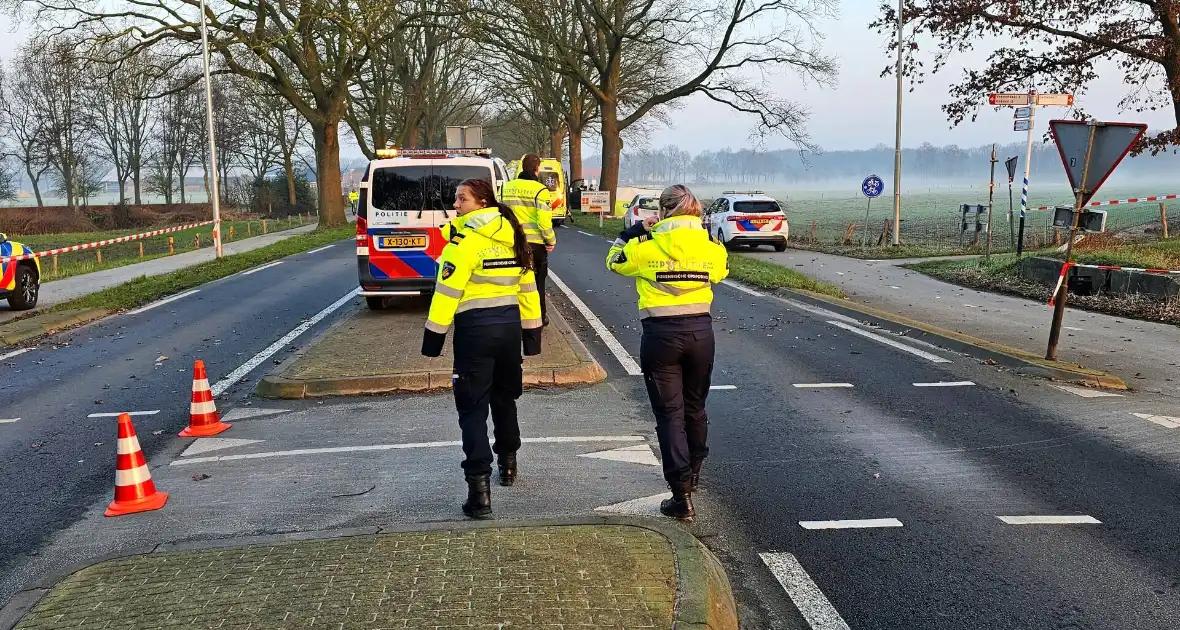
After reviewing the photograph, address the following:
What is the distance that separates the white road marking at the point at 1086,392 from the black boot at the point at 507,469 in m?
5.33

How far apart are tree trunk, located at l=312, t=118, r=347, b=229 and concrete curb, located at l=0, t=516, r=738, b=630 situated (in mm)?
31690

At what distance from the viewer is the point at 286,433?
6.75 meters

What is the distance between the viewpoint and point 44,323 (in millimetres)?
12086

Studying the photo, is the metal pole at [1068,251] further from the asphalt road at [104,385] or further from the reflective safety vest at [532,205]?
the asphalt road at [104,385]

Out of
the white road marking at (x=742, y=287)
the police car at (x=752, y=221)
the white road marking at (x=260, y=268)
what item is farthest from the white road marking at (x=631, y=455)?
the police car at (x=752, y=221)

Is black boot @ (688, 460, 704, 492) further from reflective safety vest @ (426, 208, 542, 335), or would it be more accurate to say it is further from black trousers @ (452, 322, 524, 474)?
reflective safety vest @ (426, 208, 542, 335)

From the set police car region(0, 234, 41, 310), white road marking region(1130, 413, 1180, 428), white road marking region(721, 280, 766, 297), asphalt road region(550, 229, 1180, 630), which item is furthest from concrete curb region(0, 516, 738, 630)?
police car region(0, 234, 41, 310)

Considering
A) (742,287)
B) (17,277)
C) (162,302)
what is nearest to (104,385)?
(162,302)

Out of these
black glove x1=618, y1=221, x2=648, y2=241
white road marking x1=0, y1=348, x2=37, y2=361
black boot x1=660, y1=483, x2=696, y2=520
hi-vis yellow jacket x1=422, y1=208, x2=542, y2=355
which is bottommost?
white road marking x1=0, y1=348, x2=37, y2=361

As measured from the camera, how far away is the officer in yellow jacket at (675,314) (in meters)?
4.92

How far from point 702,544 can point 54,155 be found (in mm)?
66667

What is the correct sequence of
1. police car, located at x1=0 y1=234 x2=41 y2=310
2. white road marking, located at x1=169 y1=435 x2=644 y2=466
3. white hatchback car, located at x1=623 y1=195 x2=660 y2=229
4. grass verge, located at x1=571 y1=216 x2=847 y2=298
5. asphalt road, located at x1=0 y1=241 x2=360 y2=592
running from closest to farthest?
asphalt road, located at x1=0 y1=241 x2=360 y2=592
white road marking, located at x1=169 y1=435 x2=644 y2=466
police car, located at x1=0 y1=234 x2=41 y2=310
grass verge, located at x1=571 y1=216 x2=847 y2=298
white hatchback car, located at x1=623 y1=195 x2=660 y2=229

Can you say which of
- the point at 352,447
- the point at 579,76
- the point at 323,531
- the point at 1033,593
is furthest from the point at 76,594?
the point at 579,76

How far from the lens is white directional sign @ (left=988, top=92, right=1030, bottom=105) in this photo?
1916cm
